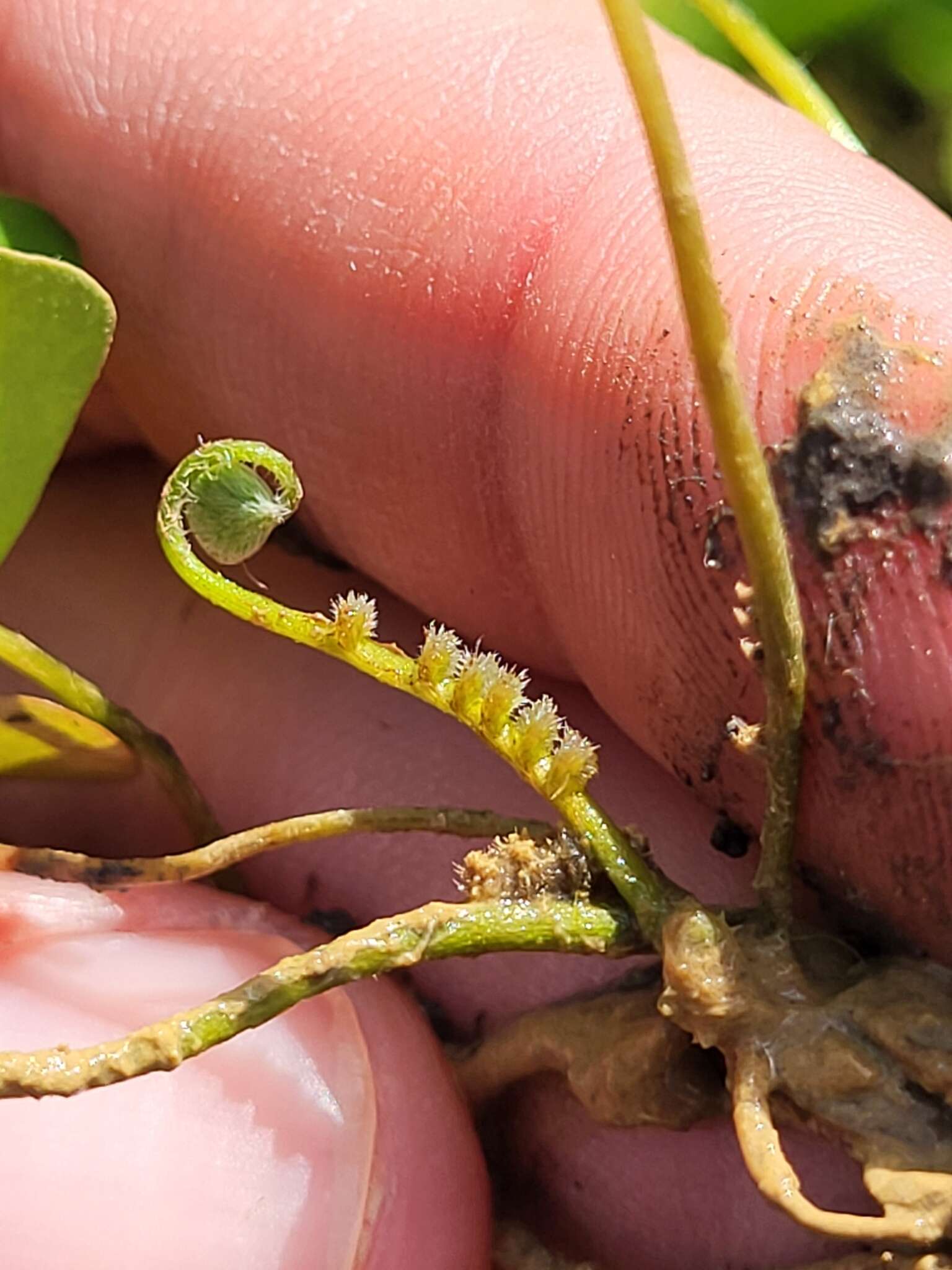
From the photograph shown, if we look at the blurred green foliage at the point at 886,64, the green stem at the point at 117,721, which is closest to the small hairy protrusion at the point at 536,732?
the green stem at the point at 117,721

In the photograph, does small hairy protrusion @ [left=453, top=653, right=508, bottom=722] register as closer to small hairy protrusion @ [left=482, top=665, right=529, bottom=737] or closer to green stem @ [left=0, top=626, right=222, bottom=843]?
small hairy protrusion @ [left=482, top=665, right=529, bottom=737]

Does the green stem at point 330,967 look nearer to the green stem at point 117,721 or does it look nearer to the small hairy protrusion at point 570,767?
the small hairy protrusion at point 570,767

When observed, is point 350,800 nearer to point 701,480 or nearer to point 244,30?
point 701,480

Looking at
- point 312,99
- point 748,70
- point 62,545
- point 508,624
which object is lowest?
point 62,545

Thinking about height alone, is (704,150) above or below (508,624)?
above

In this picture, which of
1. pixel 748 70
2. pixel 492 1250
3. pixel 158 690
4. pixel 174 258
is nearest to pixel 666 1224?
pixel 492 1250
